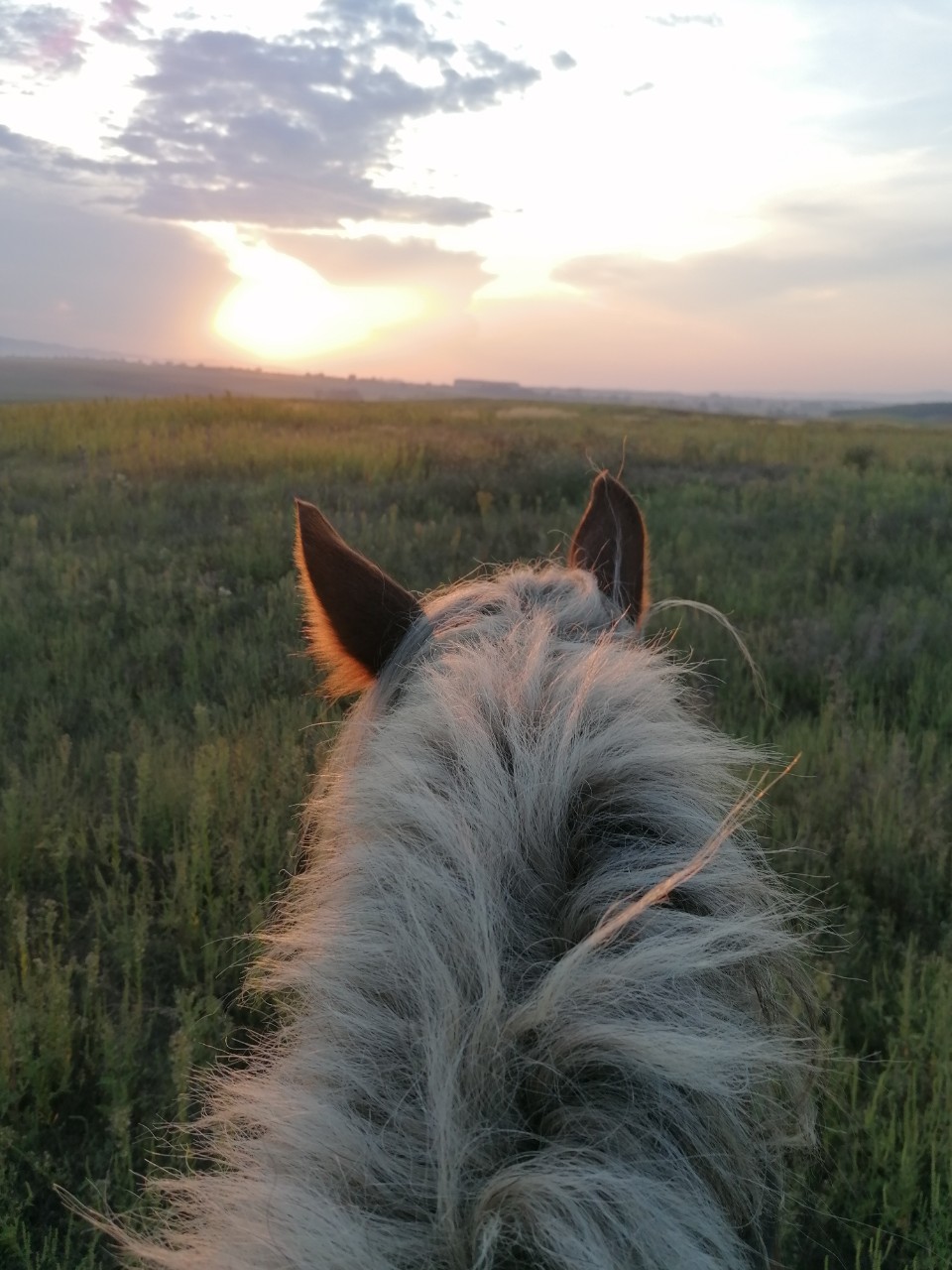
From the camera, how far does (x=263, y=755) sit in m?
3.38

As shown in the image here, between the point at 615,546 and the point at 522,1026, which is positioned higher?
the point at 615,546

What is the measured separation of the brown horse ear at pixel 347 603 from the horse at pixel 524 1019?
1.44 ft

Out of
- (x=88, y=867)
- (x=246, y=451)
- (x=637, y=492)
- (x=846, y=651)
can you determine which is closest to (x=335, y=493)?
(x=246, y=451)

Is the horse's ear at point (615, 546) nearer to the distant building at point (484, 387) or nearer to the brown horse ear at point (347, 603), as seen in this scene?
the brown horse ear at point (347, 603)

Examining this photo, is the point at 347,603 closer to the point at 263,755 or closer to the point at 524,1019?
the point at 524,1019

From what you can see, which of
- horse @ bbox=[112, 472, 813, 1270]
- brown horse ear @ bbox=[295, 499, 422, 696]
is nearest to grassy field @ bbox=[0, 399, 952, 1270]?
horse @ bbox=[112, 472, 813, 1270]

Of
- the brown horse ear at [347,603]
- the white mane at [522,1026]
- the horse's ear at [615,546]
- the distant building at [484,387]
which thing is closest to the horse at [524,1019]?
the white mane at [522,1026]

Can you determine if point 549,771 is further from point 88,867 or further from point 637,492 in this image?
point 637,492

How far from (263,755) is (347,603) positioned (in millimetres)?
1986

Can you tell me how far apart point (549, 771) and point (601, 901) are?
14 cm

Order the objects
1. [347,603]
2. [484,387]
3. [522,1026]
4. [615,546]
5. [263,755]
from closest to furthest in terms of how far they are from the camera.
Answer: [522,1026], [347,603], [615,546], [263,755], [484,387]

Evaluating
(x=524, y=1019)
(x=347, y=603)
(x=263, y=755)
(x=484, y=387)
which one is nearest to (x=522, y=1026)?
(x=524, y=1019)

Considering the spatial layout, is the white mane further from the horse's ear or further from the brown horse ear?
the horse's ear

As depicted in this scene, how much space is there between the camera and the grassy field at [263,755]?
179 centimetres
